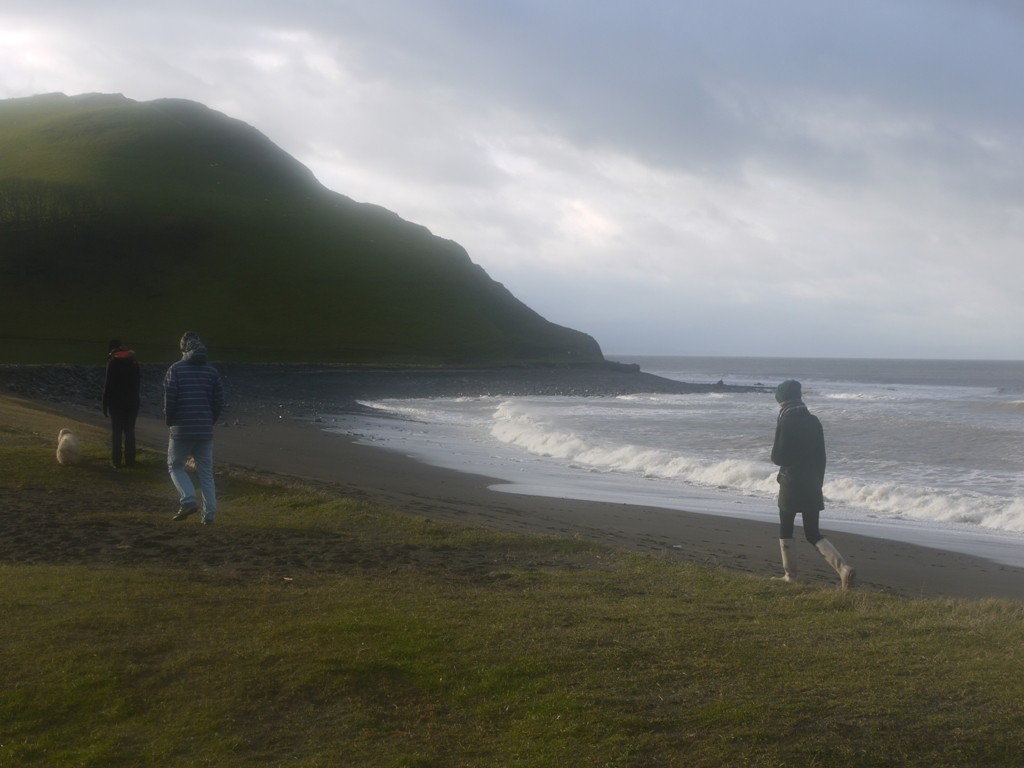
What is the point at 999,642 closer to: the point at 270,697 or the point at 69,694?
the point at 270,697

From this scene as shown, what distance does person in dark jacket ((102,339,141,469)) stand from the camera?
12.9m

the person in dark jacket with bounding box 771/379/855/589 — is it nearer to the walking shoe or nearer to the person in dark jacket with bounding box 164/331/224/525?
the person in dark jacket with bounding box 164/331/224/525

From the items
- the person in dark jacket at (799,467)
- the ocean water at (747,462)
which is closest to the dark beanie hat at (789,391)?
the person in dark jacket at (799,467)

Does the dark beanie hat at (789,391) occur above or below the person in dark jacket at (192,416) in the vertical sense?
above

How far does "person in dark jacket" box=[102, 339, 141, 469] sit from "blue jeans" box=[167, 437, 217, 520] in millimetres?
3603

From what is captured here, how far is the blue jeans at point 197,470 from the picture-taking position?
9477 millimetres

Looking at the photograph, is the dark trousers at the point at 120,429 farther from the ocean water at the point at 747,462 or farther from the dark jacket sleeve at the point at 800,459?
the dark jacket sleeve at the point at 800,459

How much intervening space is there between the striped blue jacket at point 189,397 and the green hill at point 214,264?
216ft

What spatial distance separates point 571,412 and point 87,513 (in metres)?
32.0

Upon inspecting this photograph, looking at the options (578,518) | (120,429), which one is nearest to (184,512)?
(120,429)

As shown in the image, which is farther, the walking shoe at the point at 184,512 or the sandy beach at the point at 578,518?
the sandy beach at the point at 578,518

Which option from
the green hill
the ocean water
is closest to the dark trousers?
the ocean water

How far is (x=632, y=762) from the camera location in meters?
4.07

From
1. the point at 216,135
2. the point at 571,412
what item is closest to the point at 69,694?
the point at 571,412
